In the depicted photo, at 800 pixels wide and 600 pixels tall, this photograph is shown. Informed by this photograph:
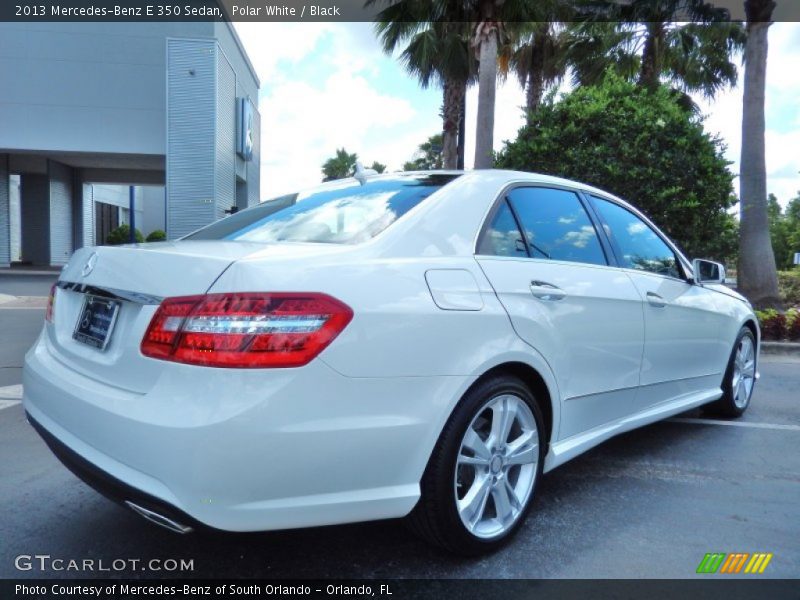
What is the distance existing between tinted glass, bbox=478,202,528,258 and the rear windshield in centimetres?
29

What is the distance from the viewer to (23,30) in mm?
22531

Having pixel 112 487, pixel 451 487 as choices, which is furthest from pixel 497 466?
pixel 112 487

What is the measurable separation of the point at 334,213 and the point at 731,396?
11.7 feet

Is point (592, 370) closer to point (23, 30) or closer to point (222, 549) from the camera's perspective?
point (222, 549)

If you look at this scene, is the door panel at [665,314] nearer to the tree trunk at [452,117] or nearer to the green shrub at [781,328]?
the green shrub at [781,328]

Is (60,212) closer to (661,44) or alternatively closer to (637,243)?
(661,44)

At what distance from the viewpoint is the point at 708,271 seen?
4.25 m

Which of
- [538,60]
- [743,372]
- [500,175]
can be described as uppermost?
[538,60]

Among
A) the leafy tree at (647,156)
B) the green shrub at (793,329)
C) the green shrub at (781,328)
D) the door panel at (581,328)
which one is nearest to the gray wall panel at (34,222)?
the leafy tree at (647,156)

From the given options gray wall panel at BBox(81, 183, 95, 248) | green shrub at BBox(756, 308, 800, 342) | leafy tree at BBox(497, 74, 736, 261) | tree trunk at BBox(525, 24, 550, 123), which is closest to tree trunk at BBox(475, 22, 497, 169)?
leafy tree at BBox(497, 74, 736, 261)

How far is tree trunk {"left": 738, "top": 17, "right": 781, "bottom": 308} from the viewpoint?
10930 mm

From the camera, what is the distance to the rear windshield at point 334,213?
254cm

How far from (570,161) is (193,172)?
1554 centimetres

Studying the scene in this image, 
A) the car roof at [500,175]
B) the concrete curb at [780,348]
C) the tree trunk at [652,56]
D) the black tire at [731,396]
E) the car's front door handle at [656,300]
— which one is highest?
the tree trunk at [652,56]
